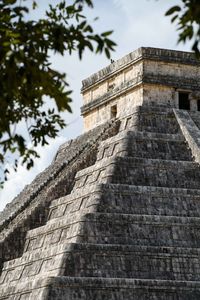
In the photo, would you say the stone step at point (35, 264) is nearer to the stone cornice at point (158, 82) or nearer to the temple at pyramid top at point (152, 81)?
the temple at pyramid top at point (152, 81)

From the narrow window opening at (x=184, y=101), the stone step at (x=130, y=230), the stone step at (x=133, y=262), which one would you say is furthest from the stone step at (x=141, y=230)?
the narrow window opening at (x=184, y=101)

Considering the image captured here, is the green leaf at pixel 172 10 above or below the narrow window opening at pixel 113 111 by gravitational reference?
below

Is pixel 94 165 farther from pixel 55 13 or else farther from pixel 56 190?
pixel 55 13

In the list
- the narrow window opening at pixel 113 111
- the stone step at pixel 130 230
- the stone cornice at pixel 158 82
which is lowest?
the stone step at pixel 130 230

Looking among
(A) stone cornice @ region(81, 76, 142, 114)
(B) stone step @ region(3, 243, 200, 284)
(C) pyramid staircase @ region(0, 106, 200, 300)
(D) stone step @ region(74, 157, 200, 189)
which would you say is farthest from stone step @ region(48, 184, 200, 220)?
(A) stone cornice @ region(81, 76, 142, 114)

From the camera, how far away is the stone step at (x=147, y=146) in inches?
1000

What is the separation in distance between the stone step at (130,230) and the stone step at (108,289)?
5.13 ft

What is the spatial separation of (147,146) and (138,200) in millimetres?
3238

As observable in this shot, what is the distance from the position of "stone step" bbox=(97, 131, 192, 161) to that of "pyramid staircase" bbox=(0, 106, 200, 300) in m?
0.03

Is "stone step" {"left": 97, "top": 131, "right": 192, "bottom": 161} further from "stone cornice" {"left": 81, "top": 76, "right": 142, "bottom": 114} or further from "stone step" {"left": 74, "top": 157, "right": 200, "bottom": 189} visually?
"stone cornice" {"left": 81, "top": 76, "right": 142, "bottom": 114}

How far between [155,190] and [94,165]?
2871mm

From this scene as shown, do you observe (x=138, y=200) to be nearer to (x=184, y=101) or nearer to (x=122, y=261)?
(x=122, y=261)

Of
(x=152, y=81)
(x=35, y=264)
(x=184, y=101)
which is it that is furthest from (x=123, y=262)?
(x=184, y=101)

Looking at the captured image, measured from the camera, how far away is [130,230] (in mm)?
21781
